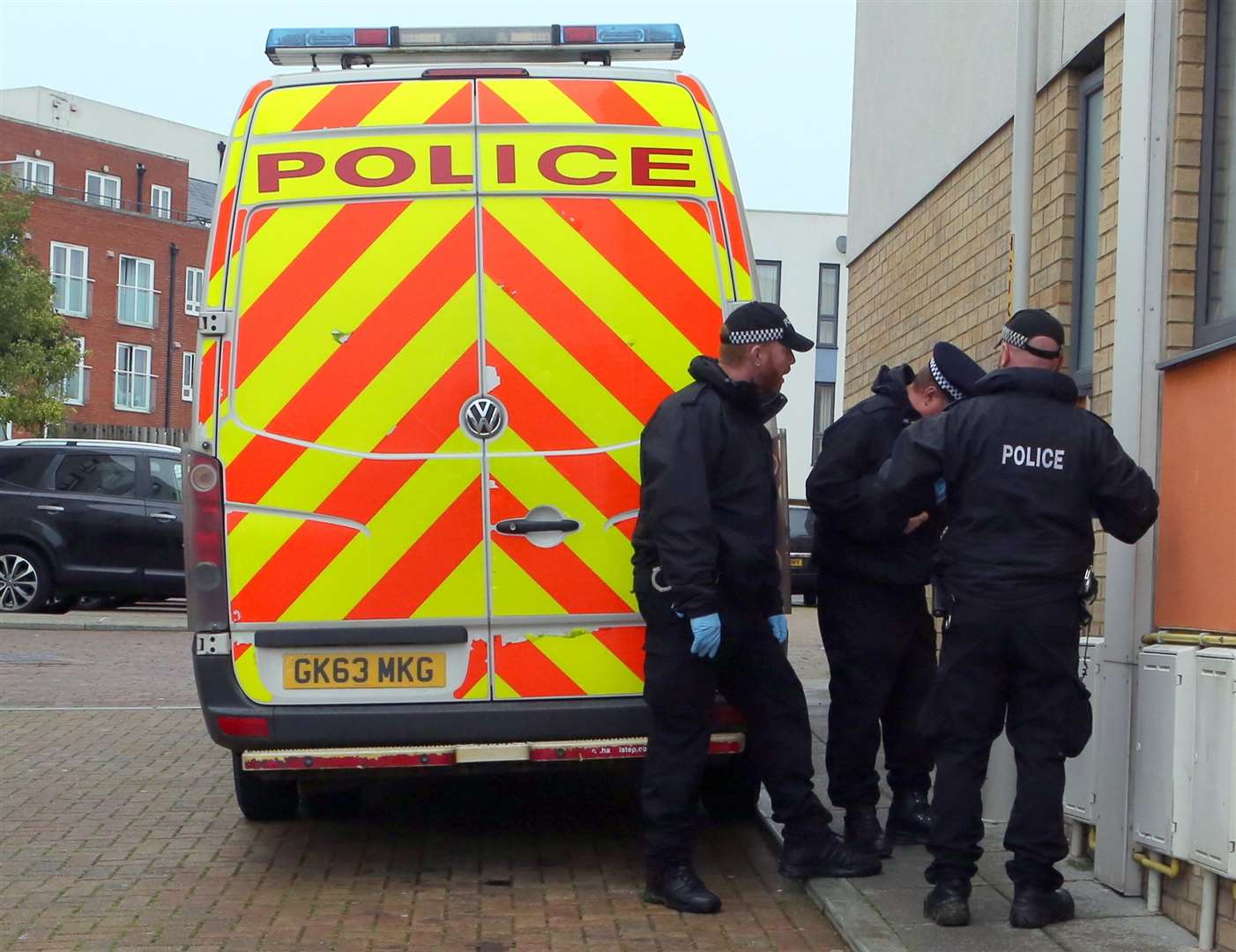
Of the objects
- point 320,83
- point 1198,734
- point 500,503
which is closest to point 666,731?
point 500,503

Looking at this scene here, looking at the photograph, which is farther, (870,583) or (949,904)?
(870,583)

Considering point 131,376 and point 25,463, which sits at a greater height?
point 131,376

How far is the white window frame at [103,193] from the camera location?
54.3m

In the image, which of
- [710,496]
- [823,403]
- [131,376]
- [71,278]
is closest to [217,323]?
[710,496]

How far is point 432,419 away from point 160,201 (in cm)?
5405

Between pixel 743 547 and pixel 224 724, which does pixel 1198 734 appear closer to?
pixel 743 547

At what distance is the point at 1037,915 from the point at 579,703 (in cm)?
160

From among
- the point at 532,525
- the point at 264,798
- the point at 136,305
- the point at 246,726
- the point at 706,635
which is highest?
the point at 136,305

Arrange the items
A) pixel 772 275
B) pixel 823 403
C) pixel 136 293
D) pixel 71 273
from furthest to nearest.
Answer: pixel 136 293 < pixel 71 273 < pixel 823 403 < pixel 772 275

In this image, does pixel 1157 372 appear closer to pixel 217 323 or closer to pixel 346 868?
pixel 217 323

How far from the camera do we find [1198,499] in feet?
17.1

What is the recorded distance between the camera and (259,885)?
6.01 m

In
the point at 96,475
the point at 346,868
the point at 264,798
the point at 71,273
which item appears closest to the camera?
the point at 346,868

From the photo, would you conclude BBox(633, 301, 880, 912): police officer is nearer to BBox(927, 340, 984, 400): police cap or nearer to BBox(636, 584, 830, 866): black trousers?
BBox(636, 584, 830, 866): black trousers
